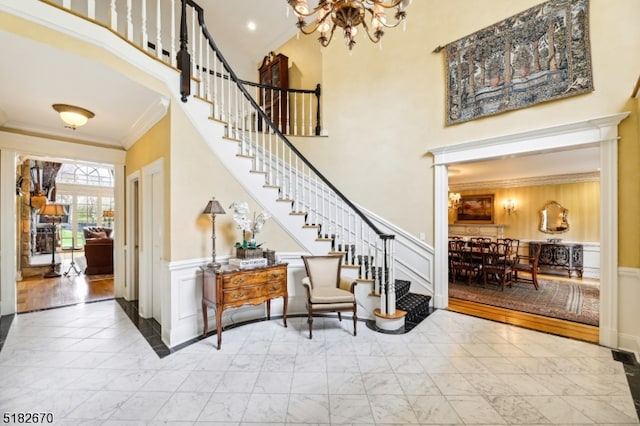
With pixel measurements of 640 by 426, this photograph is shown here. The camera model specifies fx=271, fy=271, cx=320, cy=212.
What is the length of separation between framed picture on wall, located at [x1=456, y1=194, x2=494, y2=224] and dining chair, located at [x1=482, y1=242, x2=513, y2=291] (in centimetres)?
326

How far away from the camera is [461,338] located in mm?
3322

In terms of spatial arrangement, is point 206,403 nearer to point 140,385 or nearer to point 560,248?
point 140,385

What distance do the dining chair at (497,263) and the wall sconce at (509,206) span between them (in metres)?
3.14

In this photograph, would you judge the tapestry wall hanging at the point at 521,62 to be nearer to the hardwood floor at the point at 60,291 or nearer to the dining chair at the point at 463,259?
the dining chair at the point at 463,259

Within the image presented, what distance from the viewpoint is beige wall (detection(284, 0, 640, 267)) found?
3092 millimetres

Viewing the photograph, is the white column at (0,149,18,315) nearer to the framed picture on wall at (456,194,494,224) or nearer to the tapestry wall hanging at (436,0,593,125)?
the tapestry wall hanging at (436,0,593,125)

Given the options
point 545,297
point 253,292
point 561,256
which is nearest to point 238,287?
point 253,292

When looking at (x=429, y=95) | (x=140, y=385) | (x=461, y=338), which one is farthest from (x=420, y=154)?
(x=140, y=385)

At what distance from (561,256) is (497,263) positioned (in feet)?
10.1

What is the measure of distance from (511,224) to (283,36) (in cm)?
837

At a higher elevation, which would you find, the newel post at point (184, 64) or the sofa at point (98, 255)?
the newel post at point (184, 64)

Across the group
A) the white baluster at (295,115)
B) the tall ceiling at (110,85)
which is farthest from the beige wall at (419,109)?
the tall ceiling at (110,85)

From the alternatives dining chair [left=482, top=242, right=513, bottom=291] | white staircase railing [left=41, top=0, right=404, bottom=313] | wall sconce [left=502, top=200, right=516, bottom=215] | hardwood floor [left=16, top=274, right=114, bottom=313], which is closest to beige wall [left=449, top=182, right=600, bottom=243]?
wall sconce [left=502, top=200, right=516, bottom=215]

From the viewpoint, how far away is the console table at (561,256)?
7066 millimetres
